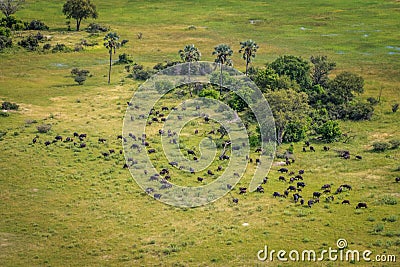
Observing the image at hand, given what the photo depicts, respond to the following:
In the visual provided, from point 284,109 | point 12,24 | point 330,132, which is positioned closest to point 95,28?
point 12,24

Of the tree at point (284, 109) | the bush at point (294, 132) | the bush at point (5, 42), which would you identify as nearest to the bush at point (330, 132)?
the bush at point (294, 132)

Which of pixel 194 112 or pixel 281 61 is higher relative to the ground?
pixel 281 61

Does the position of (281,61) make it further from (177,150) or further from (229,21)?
(229,21)

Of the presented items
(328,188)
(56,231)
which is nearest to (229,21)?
(328,188)

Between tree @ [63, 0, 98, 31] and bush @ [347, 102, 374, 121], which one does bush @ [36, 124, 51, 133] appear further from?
tree @ [63, 0, 98, 31]

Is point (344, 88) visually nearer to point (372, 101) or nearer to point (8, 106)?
point (372, 101)

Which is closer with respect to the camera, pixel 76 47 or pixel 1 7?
pixel 76 47
